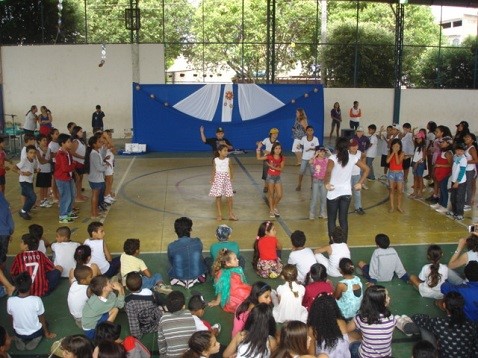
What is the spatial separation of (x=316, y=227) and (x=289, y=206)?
1.56 meters

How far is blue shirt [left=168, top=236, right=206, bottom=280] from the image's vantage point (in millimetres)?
7539

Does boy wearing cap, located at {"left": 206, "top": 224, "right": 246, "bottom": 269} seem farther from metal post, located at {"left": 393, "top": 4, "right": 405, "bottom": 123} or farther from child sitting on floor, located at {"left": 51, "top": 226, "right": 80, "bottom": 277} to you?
metal post, located at {"left": 393, "top": 4, "right": 405, "bottom": 123}

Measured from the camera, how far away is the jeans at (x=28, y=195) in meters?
10.7

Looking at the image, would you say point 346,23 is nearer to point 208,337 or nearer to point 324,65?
point 324,65

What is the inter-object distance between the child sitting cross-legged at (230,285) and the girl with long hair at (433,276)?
2251mm

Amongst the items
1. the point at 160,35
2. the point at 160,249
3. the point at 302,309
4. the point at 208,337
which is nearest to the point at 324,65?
the point at 160,35

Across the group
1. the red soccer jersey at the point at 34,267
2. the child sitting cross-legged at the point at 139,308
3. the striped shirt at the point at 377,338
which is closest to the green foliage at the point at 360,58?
the red soccer jersey at the point at 34,267

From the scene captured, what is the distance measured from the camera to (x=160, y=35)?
24.2 meters

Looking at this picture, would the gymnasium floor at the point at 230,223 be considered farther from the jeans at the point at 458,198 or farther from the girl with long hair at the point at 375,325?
the girl with long hair at the point at 375,325

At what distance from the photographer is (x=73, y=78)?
22297mm

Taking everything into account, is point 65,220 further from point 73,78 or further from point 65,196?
point 73,78

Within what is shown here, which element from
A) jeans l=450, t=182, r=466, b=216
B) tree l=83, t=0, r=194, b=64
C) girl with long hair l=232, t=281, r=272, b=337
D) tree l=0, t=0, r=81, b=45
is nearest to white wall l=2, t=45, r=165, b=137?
tree l=0, t=0, r=81, b=45

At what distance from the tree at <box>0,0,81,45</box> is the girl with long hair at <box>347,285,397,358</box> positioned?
19938 millimetres

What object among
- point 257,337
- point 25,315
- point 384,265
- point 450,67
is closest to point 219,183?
point 384,265
